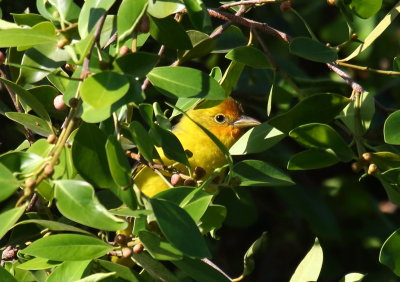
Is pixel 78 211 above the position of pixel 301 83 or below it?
above

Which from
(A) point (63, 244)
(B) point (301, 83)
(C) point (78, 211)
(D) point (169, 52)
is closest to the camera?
(C) point (78, 211)

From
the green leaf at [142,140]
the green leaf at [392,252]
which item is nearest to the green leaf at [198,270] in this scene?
the green leaf at [142,140]

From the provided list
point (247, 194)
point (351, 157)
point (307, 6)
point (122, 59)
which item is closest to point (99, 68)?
point (122, 59)

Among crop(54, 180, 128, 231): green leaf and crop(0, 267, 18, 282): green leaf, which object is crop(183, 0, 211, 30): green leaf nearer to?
crop(54, 180, 128, 231): green leaf

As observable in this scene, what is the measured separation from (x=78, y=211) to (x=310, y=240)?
3.43 meters

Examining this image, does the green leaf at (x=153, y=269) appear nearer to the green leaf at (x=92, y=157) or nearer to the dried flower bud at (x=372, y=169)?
the green leaf at (x=92, y=157)

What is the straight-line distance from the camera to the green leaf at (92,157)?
1904mm

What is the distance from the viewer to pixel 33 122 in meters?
2.29

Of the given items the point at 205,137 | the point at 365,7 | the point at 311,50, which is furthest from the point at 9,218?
the point at 205,137

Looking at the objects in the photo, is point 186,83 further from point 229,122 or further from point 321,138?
point 229,122

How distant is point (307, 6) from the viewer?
4828mm

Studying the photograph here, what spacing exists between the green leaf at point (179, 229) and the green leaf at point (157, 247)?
125 millimetres

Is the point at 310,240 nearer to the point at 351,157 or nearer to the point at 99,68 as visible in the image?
the point at 351,157

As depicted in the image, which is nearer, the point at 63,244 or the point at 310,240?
the point at 63,244
